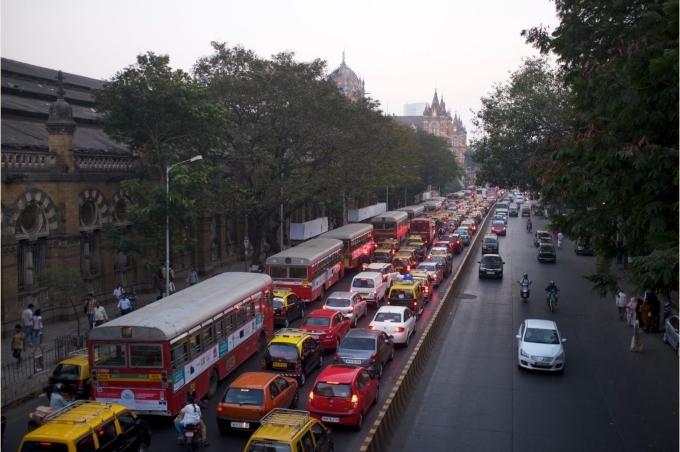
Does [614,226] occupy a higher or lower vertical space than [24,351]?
higher

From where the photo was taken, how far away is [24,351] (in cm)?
2502

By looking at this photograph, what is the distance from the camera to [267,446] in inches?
516

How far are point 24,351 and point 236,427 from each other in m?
12.5

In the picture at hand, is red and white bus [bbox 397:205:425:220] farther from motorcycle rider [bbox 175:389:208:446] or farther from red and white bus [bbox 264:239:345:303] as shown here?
motorcycle rider [bbox 175:389:208:446]

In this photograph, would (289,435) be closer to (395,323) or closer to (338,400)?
(338,400)

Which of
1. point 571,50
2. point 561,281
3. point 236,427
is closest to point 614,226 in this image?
point 571,50

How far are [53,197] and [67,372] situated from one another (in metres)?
13.5

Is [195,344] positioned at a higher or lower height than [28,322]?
higher

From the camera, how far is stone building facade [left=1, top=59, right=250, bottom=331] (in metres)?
28.6

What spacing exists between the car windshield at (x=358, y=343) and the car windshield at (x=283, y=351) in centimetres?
178

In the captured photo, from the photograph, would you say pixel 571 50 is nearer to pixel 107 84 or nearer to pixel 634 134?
pixel 634 134

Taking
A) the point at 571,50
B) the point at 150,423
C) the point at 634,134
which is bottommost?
the point at 150,423

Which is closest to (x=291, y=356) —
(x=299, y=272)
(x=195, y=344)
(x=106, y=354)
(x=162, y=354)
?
(x=195, y=344)

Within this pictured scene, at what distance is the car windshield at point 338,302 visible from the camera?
29.3 m
